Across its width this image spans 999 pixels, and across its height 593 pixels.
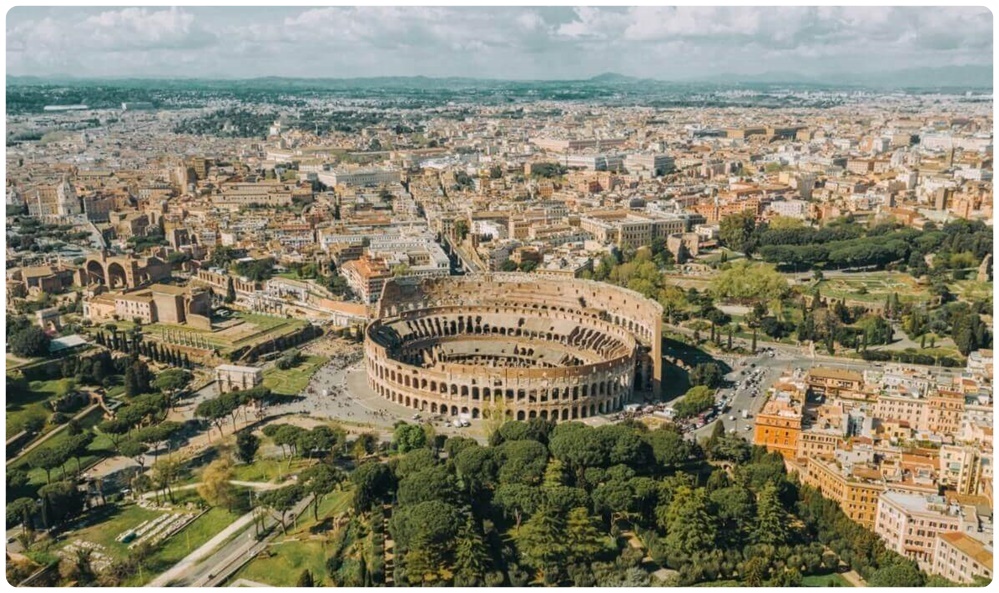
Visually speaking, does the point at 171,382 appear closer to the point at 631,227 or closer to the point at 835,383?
the point at 835,383

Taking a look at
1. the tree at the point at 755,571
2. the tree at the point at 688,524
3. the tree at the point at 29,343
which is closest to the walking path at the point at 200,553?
the tree at the point at 688,524

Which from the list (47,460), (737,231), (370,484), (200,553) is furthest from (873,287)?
(47,460)

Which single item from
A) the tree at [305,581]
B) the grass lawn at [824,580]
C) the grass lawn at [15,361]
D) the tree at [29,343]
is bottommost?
the grass lawn at [824,580]

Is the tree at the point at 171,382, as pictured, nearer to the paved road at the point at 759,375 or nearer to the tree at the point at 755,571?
the paved road at the point at 759,375

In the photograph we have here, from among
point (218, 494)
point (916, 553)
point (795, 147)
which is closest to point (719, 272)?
point (916, 553)

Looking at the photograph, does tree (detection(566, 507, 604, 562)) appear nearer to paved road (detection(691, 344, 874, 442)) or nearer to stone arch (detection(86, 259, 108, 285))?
paved road (detection(691, 344, 874, 442))

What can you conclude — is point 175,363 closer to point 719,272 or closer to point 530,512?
point 530,512

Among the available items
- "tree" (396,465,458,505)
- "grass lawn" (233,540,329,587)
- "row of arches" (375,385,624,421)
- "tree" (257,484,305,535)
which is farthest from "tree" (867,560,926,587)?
"tree" (257,484,305,535)
